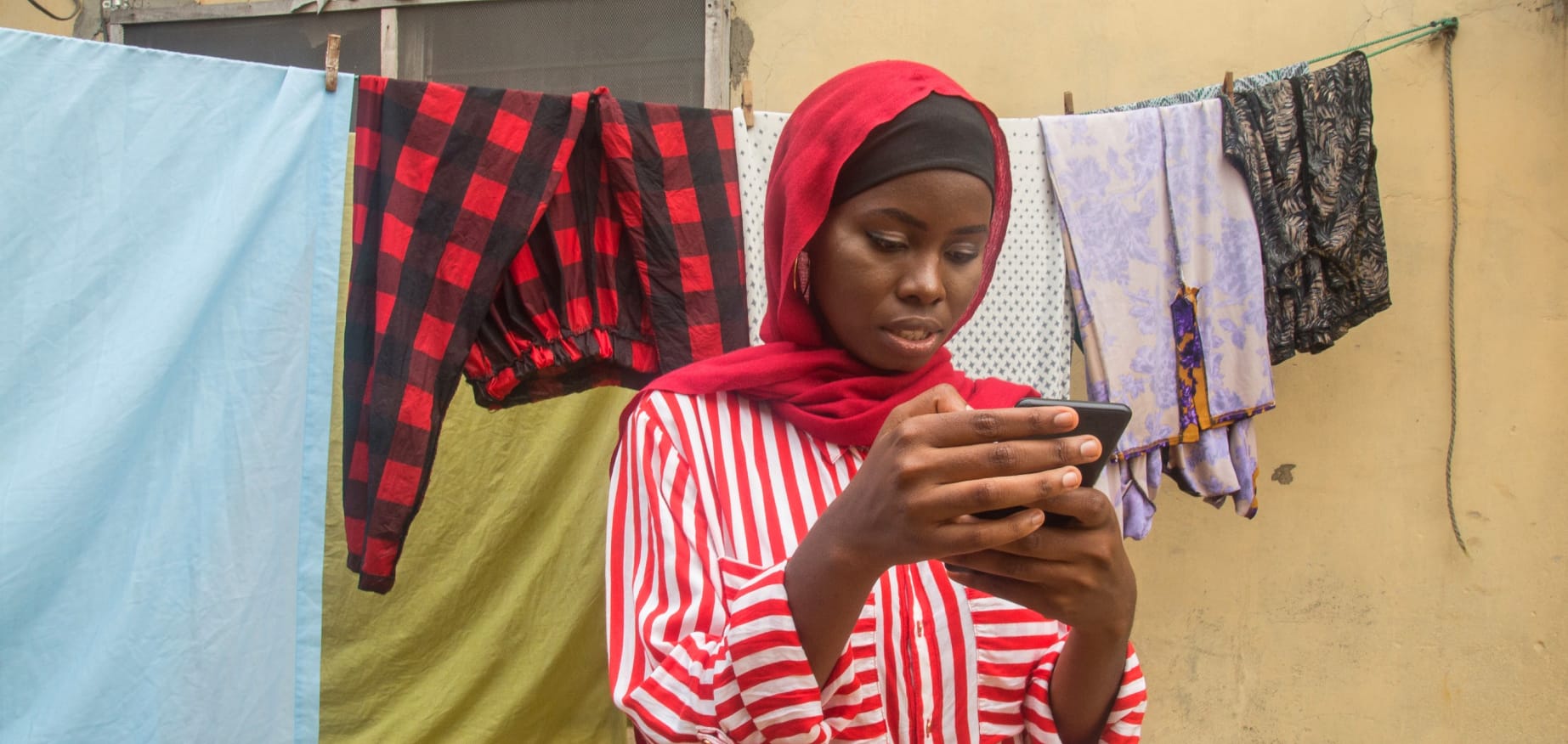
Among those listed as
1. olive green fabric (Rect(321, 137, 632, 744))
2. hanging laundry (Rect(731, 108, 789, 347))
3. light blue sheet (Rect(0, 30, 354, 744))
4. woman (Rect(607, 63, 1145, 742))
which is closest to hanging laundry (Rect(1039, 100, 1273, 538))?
hanging laundry (Rect(731, 108, 789, 347))

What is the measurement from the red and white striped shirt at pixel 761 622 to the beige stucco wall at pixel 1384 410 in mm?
1864

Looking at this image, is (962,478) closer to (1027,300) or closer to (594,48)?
(1027,300)

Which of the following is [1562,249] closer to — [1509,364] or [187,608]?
[1509,364]

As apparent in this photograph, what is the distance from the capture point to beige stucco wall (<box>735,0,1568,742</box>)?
8.75 ft

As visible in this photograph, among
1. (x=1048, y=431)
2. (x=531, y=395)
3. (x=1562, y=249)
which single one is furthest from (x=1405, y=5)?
(x=1048, y=431)

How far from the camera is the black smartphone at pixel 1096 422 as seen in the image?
789 millimetres

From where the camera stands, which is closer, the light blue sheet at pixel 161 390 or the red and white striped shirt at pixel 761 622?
the red and white striped shirt at pixel 761 622

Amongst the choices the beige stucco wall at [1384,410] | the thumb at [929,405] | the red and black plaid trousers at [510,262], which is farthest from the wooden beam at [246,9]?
the thumb at [929,405]

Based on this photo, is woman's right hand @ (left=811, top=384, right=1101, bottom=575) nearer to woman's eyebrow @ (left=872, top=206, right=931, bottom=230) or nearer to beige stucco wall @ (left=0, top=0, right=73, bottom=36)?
woman's eyebrow @ (left=872, top=206, right=931, bottom=230)

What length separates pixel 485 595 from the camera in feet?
7.57

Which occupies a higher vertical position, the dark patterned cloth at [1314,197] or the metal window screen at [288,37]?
the metal window screen at [288,37]

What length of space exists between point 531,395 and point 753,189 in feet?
1.86

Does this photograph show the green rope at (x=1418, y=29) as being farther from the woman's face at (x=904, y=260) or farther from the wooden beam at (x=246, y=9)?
the wooden beam at (x=246, y=9)

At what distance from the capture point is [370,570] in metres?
1.74
